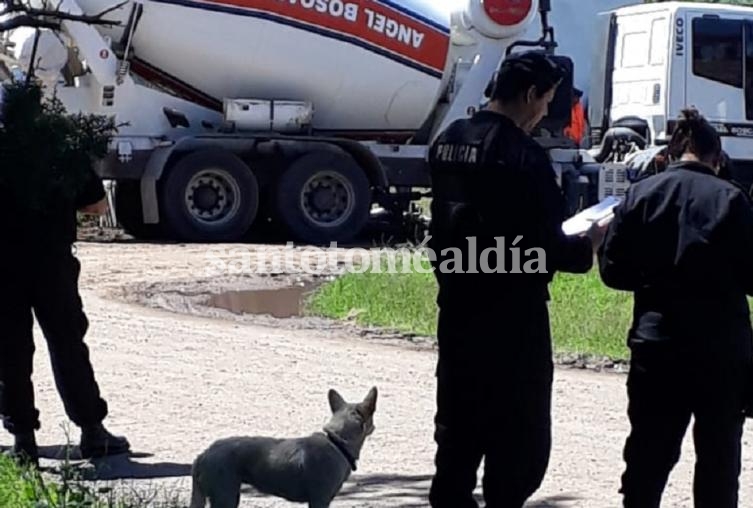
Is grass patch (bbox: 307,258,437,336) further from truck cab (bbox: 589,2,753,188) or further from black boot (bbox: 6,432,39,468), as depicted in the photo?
truck cab (bbox: 589,2,753,188)

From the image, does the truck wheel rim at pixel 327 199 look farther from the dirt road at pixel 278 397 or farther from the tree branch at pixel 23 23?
the tree branch at pixel 23 23

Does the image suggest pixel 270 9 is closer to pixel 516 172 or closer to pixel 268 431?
pixel 268 431

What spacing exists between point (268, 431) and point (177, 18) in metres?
10.2

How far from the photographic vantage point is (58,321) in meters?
7.63

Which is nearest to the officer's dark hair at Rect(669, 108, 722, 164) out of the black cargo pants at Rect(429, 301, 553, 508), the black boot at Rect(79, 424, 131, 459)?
the black cargo pants at Rect(429, 301, 553, 508)

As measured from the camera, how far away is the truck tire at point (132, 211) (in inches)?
745

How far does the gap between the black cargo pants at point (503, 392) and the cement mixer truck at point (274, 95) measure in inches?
487

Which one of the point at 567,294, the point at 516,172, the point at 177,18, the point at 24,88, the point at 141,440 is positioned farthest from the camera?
the point at 177,18

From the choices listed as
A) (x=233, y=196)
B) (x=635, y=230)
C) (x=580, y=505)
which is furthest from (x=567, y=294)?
(x=635, y=230)

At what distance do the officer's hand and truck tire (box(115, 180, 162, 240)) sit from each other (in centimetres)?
1339

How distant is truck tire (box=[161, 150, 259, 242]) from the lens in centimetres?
1842

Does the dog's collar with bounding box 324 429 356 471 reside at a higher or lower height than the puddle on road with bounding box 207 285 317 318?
higher

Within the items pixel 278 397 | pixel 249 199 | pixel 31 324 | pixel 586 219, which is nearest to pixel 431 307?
pixel 278 397

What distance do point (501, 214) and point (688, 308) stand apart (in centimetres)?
83
